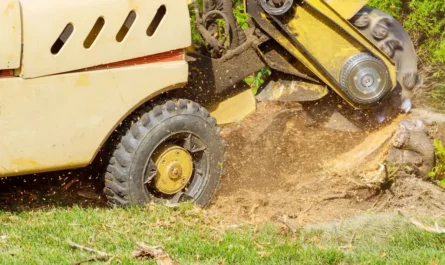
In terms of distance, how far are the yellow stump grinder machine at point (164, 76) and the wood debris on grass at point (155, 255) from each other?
37.0 inches

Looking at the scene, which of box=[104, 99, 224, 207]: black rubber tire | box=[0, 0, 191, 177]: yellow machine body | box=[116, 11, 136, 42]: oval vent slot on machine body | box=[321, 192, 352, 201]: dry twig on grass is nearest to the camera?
box=[0, 0, 191, 177]: yellow machine body

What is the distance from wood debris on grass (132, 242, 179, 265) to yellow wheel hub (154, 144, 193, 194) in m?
1.09

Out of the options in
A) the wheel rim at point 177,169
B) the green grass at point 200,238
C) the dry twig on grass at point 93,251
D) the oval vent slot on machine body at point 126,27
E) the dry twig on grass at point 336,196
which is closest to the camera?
the dry twig on grass at point 93,251

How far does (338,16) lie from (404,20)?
140 centimetres

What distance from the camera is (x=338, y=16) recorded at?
273 inches

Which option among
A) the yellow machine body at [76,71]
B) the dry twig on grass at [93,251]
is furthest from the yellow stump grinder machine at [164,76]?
the dry twig on grass at [93,251]

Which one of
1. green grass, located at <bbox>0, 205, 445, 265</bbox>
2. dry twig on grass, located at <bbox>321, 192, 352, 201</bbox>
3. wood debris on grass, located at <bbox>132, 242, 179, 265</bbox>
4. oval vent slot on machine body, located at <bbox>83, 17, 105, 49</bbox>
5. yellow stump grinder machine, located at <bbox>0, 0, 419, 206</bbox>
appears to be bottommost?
dry twig on grass, located at <bbox>321, 192, 352, 201</bbox>

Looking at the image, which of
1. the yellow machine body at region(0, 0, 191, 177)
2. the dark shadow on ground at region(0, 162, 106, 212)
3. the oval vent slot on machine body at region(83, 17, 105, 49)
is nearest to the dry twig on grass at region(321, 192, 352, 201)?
the yellow machine body at region(0, 0, 191, 177)

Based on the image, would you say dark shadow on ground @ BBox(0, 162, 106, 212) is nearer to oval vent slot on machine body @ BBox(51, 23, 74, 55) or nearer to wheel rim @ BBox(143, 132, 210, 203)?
wheel rim @ BBox(143, 132, 210, 203)

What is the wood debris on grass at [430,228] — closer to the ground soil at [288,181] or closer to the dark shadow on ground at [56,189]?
the ground soil at [288,181]

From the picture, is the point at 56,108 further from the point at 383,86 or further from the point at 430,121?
the point at 430,121

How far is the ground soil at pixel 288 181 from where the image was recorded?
6766 mm

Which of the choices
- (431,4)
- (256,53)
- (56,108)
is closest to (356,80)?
(256,53)

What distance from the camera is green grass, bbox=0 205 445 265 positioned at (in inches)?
211
